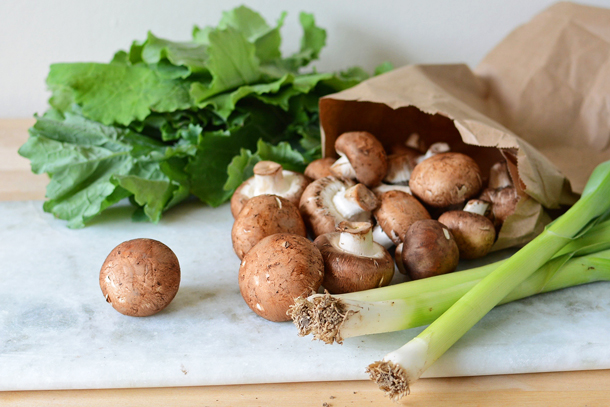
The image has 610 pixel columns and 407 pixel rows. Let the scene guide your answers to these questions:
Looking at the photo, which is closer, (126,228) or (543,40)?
(126,228)

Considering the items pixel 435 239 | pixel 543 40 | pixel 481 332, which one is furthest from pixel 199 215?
pixel 543 40

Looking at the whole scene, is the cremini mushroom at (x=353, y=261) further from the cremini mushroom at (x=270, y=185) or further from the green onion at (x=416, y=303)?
the cremini mushroom at (x=270, y=185)

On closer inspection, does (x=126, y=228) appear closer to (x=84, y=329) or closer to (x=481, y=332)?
(x=84, y=329)

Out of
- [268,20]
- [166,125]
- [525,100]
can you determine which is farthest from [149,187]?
[525,100]

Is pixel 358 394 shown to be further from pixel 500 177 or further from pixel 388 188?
pixel 500 177

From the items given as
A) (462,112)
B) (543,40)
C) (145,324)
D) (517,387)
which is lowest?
(145,324)

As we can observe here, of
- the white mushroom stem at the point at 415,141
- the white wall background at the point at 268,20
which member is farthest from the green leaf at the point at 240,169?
the white wall background at the point at 268,20

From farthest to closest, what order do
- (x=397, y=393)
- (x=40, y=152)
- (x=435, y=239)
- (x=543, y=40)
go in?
(x=543, y=40) → (x=40, y=152) → (x=435, y=239) → (x=397, y=393)
